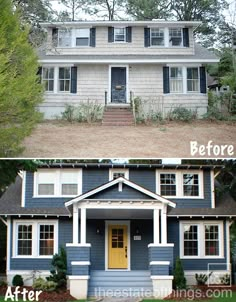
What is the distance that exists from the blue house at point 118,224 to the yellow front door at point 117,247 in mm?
14

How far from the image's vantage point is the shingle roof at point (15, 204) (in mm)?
6941

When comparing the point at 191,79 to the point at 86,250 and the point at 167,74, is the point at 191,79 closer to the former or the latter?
the point at 167,74

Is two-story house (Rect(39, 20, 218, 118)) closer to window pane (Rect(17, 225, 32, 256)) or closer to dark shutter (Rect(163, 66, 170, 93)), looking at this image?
dark shutter (Rect(163, 66, 170, 93))

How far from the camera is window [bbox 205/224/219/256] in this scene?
744cm

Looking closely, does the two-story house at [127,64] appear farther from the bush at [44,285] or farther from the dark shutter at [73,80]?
the bush at [44,285]

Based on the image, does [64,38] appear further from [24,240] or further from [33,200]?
[24,240]

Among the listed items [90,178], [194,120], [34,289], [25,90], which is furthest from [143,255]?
[194,120]

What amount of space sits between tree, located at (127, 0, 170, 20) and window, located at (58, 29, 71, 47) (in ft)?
6.01

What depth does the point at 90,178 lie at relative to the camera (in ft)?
25.5

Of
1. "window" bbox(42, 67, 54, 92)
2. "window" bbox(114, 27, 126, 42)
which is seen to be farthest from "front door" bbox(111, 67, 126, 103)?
"window" bbox(42, 67, 54, 92)

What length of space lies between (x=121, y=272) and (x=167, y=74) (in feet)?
28.4

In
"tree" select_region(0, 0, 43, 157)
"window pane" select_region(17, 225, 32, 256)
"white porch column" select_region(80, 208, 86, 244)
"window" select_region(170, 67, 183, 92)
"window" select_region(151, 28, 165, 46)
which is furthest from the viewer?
"window" select_region(151, 28, 165, 46)

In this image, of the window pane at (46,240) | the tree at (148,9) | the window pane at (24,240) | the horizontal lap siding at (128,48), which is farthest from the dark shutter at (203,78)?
the window pane at (24,240)

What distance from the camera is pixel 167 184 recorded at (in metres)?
7.90
